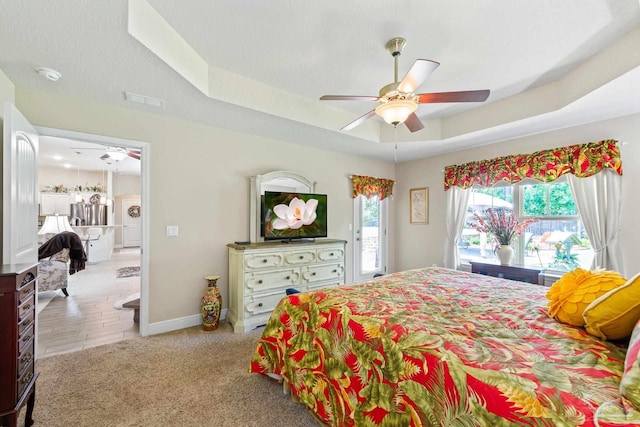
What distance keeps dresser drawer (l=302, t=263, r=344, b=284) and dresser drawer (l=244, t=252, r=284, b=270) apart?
390 millimetres

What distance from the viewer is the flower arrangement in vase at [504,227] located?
351cm

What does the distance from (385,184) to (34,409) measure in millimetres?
4808

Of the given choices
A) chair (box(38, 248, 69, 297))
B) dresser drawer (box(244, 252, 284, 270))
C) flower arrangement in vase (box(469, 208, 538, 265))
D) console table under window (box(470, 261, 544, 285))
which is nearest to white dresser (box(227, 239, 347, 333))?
dresser drawer (box(244, 252, 284, 270))

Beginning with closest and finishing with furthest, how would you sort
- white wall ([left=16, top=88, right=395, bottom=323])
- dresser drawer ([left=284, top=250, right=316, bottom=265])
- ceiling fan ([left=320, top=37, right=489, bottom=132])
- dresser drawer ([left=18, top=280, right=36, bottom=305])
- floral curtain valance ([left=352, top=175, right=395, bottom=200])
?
dresser drawer ([left=18, top=280, right=36, bottom=305]) → ceiling fan ([left=320, top=37, right=489, bottom=132]) → white wall ([left=16, top=88, right=395, bottom=323]) → dresser drawer ([left=284, top=250, right=316, bottom=265]) → floral curtain valance ([left=352, top=175, right=395, bottom=200])

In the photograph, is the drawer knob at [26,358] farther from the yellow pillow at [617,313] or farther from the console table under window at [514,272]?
the console table under window at [514,272]

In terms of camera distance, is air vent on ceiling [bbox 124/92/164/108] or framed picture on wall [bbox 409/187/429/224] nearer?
air vent on ceiling [bbox 124/92/164/108]

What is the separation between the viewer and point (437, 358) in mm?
1081

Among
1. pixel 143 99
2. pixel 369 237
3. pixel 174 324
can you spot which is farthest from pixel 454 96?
pixel 174 324

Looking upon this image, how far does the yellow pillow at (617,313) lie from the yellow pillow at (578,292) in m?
0.15

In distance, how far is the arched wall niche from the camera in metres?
3.59

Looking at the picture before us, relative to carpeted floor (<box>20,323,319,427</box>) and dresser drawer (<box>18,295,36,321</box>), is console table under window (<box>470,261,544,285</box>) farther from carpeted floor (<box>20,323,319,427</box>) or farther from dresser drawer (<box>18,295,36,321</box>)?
dresser drawer (<box>18,295,36,321</box>)

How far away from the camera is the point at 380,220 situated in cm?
513

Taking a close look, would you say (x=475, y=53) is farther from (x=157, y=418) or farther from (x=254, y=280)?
(x=157, y=418)

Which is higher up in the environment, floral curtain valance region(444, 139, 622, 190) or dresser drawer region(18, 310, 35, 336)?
floral curtain valance region(444, 139, 622, 190)
